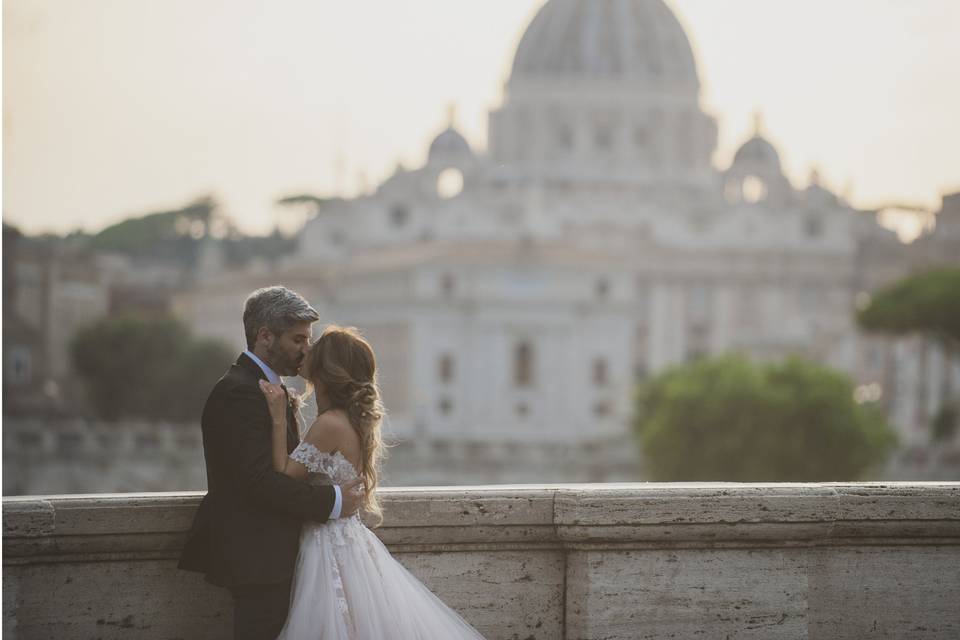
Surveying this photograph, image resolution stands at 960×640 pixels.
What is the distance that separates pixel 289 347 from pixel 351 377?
0.24m

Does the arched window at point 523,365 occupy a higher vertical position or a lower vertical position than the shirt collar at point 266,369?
lower

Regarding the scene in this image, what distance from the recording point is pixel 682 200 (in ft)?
275

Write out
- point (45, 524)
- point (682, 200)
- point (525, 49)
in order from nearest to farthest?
point (45, 524), point (682, 200), point (525, 49)

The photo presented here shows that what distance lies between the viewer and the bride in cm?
608

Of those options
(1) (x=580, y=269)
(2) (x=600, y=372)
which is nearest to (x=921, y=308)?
(2) (x=600, y=372)

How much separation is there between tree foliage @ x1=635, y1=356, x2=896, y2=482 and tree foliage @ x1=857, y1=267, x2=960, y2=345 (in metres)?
6.54

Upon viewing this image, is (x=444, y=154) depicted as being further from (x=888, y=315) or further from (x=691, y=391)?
(x=691, y=391)

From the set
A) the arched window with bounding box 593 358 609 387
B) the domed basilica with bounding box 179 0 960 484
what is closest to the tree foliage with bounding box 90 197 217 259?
the domed basilica with bounding box 179 0 960 484

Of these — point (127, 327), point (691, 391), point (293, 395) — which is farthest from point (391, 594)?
point (127, 327)

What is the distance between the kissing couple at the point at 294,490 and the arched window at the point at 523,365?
57350mm

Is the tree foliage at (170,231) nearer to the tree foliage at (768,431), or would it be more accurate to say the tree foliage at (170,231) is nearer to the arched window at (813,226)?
the arched window at (813,226)

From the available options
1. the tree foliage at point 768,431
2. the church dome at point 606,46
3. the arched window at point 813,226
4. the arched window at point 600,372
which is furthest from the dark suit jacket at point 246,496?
the church dome at point 606,46

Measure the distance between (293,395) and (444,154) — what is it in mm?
78385

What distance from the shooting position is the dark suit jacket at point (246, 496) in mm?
6016
